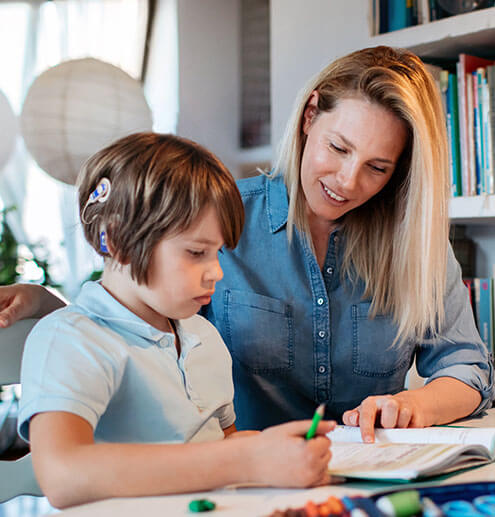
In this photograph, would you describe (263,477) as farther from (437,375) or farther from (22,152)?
(22,152)

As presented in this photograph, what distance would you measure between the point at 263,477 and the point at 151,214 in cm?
36

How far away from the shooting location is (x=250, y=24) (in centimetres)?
331

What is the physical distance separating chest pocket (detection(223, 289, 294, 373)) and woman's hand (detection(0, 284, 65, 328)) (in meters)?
0.34

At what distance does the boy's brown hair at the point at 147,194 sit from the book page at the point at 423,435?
0.35 m

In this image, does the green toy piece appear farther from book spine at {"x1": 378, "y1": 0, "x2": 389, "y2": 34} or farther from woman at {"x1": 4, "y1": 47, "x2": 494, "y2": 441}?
book spine at {"x1": 378, "y1": 0, "x2": 389, "y2": 34}

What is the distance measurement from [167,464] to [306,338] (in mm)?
615

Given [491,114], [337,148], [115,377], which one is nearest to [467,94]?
[491,114]

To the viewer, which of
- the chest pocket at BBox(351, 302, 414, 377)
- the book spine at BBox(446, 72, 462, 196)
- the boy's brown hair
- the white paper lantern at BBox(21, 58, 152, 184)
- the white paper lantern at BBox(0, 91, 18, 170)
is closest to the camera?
the boy's brown hair

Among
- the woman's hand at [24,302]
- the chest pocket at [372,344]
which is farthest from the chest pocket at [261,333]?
the woman's hand at [24,302]

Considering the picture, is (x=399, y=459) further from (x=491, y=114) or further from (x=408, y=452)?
(x=491, y=114)

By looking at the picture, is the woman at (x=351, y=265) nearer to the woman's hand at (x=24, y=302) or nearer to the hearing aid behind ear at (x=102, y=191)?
the woman's hand at (x=24, y=302)

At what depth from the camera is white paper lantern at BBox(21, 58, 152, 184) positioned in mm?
2494

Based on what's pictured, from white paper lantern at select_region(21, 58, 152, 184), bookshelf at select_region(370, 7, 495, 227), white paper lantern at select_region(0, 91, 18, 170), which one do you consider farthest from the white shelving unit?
white paper lantern at select_region(0, 91, 18, 170)

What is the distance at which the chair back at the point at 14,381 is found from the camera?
38.9 inches
